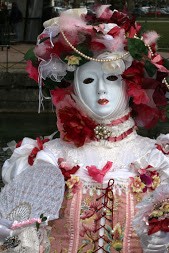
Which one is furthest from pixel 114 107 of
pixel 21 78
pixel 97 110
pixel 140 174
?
Answer: pixel 21 78

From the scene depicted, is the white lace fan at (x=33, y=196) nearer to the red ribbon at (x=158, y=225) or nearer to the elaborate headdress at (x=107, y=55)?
the red ribbon at (x=158, y=225)

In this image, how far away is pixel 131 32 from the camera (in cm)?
425

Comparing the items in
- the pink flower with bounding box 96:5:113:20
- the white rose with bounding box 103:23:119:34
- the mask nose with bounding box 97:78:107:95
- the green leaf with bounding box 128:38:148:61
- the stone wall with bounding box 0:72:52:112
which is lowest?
the stone wall with bounding box 0:72:52:112

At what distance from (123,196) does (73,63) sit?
0.75 metres

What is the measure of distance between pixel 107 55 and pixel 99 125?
37 centimetres

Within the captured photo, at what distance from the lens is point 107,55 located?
13.8 ft

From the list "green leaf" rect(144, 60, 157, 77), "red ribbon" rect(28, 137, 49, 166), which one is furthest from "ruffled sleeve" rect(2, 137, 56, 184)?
"green leaf" rect(144, 60, 157, 77)

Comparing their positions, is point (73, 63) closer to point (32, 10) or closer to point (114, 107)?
point (114, 107)

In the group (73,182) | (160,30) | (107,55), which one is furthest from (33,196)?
(160,30)

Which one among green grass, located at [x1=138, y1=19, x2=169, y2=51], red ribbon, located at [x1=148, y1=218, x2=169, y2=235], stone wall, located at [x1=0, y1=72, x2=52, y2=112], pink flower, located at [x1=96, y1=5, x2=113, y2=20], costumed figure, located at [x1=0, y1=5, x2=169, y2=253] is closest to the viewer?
red ribbon, located at [x1=148, y1=218, x2=169, y2=235]

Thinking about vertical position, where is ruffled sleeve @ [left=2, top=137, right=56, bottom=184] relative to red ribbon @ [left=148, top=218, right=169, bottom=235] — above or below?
below

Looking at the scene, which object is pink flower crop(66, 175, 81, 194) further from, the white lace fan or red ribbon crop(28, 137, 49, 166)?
the white lace fan

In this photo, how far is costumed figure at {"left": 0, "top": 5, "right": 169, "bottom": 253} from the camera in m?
4.08

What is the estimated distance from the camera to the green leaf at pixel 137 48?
13.6 feet
